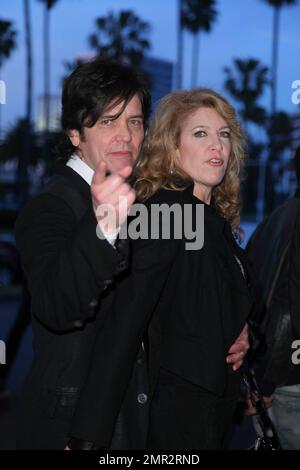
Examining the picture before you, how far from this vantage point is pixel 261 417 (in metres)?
2.55

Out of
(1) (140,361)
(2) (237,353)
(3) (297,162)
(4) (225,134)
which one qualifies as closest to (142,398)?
(1) (140,361)

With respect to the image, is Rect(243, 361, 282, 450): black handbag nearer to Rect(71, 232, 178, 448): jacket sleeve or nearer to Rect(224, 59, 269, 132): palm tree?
Rect(71, 232, 178, 448): jacket sleeve

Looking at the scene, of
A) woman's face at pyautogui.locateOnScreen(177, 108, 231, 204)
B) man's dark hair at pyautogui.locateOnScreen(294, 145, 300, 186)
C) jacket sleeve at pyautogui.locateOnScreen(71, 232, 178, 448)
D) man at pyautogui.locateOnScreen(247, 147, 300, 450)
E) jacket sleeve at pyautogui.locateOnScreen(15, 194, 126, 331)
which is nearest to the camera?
jacket sleeve at pyautogui.locateOnScreen(15, 194, 126, 331)

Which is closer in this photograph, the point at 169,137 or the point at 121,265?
the point at 121,265

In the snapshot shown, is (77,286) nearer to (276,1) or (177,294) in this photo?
(177,294)

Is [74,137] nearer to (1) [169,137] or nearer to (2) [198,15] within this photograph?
(1) [169,137]

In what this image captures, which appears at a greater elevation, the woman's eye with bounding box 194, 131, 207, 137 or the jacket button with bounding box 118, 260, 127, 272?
the woman's eye with bounding box 194, 131, 207, 137

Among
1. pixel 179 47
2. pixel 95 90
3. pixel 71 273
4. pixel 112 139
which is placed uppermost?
pixel 179 47

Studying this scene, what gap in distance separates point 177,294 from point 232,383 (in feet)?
1.19

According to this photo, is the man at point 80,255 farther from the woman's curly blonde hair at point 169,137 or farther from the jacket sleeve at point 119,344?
the woman's curly blonde hair at point 169,137

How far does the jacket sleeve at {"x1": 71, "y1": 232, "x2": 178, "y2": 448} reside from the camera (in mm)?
1823

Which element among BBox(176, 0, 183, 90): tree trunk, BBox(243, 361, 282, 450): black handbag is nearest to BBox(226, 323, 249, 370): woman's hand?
BBox(243, 361, 282, 450): black handbag

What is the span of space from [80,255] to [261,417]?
1.34 metres

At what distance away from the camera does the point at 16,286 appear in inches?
552
